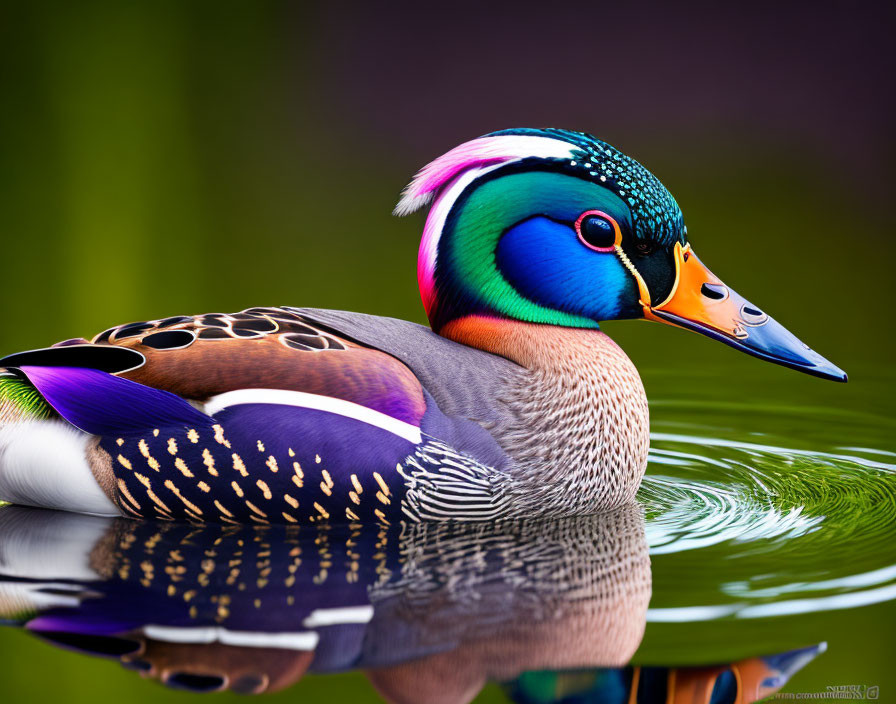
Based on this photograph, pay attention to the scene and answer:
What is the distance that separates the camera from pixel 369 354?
177 inches

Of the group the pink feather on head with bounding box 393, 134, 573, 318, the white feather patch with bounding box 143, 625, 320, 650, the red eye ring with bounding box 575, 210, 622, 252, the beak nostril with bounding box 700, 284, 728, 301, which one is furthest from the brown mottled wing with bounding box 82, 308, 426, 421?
the beak nostril with bounding box 700, 284, 728, 301

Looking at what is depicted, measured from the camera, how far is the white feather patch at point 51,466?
4.54 metres

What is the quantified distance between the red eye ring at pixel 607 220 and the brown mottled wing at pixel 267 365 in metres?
0.75

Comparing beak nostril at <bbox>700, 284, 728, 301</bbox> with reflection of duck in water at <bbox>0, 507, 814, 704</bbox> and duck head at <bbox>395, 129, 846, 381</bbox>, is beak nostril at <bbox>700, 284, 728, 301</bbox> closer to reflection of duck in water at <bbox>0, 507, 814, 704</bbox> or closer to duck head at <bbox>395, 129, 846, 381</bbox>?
duck head at <bbox>395, 129, 846, 381</bbox>

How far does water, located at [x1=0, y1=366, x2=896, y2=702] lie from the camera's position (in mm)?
3502

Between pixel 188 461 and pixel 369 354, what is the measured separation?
669 millimetres

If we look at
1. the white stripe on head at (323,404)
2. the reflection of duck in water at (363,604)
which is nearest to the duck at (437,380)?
the white stripe on head at (323,404)

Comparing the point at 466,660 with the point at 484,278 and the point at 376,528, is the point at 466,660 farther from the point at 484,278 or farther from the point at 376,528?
the point at 484,278

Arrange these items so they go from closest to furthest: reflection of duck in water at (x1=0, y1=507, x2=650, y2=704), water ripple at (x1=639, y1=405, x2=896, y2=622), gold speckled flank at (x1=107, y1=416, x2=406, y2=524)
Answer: reflection of duck in water at (x1=0, y1=507, x2=650, y2=704), water ripple at (x1=639, y1=405, x2=896, y2=622), gold speckled flank at (x1=107, y1=416, x2=406, y2=524)

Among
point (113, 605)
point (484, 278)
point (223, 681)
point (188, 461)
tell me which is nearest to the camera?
point (223, 681)

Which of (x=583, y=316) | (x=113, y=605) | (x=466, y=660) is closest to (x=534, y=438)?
(x=583, y=316)

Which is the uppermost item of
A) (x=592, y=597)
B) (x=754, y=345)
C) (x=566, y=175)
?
(x=566, y=175)

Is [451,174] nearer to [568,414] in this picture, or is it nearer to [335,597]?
[568,414]

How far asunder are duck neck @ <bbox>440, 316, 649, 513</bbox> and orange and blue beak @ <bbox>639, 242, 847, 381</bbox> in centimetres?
26
